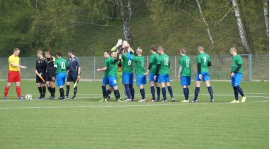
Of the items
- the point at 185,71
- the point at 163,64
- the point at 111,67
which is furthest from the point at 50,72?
the point at 185,71

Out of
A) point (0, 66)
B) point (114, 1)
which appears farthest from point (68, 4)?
point (0, 66)

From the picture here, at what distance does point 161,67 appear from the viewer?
75.3ft

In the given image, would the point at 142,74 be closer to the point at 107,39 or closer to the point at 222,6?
the point at 222,6

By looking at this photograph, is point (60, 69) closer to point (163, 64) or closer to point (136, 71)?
point (136, 71)

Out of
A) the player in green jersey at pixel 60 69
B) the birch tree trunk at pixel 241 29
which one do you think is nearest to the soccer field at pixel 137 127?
the player in green jersey at pixel 60 69

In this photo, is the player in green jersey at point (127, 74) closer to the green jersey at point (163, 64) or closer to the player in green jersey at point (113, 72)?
the player in green jersey at point (113, 72)

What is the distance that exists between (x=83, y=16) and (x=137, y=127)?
44831mm

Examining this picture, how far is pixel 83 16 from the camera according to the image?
5828 cm

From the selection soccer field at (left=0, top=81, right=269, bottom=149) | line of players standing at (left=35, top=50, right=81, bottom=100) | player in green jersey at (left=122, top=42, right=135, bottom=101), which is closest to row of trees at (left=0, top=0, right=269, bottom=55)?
line of players standing at (left=35, top=50, right=81, bottom=100)

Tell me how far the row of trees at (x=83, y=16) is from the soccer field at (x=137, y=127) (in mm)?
23235

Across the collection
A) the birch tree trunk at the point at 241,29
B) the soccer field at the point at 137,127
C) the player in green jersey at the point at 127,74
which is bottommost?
the soccer field at the point at 137,127

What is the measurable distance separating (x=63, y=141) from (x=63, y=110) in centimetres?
682

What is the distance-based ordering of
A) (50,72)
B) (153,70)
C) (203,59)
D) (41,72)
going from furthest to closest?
1. (41,72)
2. (50,72)
3. (153,70)
4. (203,59)

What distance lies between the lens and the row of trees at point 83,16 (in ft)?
140
